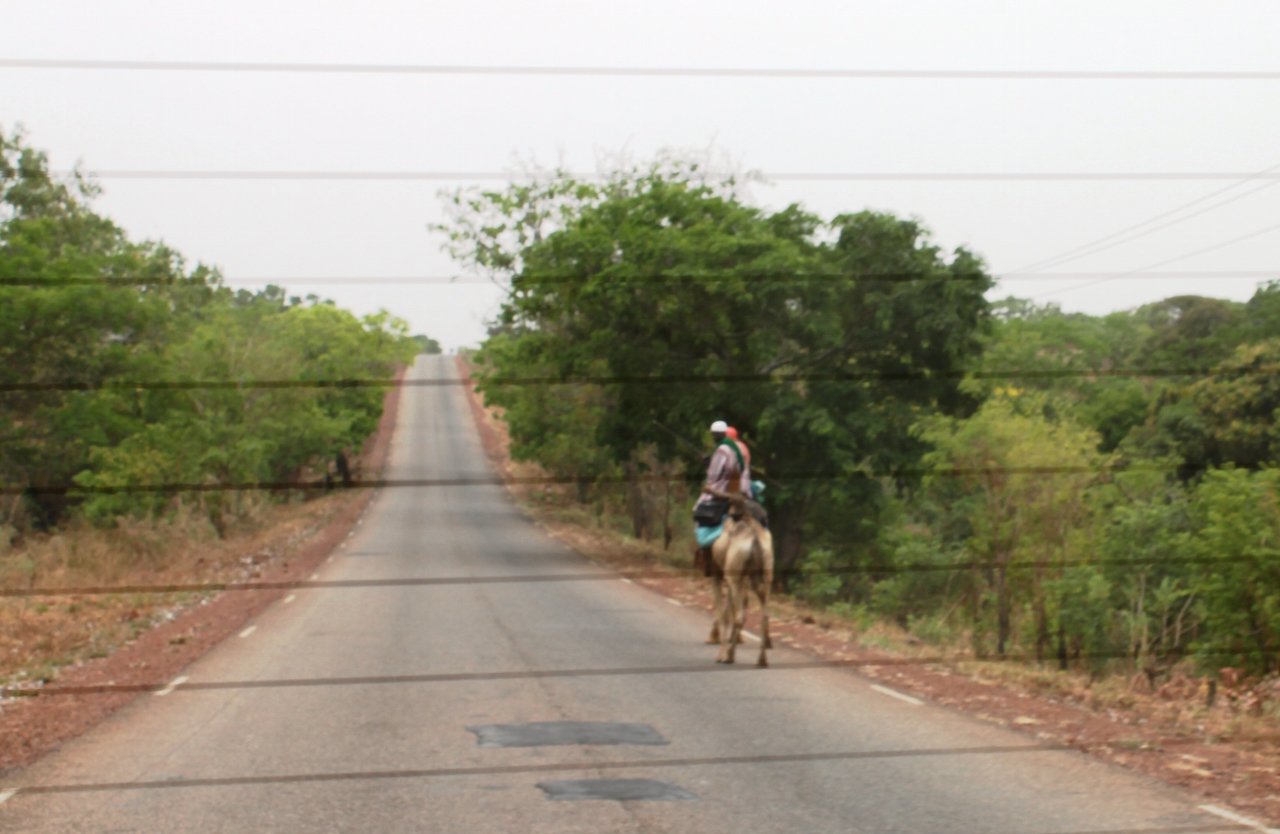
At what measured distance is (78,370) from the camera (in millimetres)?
36969

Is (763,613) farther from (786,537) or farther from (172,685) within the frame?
(786,537)

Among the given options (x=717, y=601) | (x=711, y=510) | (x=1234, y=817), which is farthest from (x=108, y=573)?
(x=1234, y=817)

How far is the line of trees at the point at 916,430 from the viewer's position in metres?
18.3

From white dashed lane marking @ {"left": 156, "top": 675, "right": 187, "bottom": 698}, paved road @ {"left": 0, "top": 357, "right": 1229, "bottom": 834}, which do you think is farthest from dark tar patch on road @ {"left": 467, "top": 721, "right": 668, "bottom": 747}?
white dashed lane marking @ {"left": 156, "top": 675, "right": 187, "bottom": 698}

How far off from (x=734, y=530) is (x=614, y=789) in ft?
17.3

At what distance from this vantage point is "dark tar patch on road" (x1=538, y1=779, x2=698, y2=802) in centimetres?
705

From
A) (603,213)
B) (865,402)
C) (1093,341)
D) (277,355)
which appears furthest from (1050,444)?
(1093,341)

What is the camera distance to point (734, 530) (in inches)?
482

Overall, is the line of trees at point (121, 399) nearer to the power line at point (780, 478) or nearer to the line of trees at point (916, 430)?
the power line at point (780, 478)

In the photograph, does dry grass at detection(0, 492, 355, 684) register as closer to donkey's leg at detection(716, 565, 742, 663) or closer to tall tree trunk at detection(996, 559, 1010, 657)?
donkey's leg at detection(716, 565, 742, 663)

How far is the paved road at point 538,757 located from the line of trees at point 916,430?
17.5 feet

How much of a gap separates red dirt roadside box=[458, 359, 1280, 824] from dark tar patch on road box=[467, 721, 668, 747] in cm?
284

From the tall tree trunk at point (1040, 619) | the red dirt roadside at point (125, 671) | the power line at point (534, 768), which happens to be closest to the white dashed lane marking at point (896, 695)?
the power line at point (534, 768)

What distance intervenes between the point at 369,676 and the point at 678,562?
1890cm
